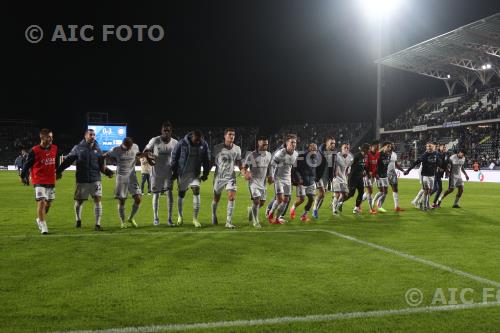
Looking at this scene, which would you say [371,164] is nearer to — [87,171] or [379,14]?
[87,171]

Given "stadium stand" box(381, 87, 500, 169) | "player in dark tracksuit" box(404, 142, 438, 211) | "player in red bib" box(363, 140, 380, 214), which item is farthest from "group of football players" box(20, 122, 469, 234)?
"stadium stand" box(381, 87, 500, 169)

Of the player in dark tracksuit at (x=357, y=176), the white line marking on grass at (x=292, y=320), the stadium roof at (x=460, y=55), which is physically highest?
the stadium roof at (x=460, y=55)

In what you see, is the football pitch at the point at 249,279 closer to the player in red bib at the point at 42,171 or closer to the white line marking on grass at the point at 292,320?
the white line marking on grass at the point at 292,320

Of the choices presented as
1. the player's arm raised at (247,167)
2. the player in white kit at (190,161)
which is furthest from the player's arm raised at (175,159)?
the player's arm raised at (247,167)

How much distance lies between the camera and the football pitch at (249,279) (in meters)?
4.22

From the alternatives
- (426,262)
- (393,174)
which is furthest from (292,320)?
(393,174)

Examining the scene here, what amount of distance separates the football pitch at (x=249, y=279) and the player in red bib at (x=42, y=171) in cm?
62

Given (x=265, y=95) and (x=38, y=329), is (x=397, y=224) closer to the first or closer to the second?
(x=38, y=329)

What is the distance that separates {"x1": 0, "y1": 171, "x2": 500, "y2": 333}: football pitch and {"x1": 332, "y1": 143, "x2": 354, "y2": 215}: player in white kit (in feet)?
9.01

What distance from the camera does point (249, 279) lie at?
5.68 meters

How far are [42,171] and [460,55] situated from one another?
43.9 meters

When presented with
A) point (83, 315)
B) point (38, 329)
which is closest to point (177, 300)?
point (83, 315)

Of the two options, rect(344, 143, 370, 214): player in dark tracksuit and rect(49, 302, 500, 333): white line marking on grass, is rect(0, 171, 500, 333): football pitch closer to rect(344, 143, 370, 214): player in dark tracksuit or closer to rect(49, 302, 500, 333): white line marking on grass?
rect(49, 302, 500, 333): white line marking on grass

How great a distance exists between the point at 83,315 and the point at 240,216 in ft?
26.9
